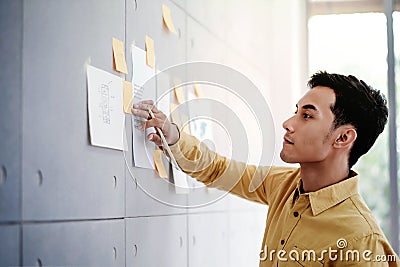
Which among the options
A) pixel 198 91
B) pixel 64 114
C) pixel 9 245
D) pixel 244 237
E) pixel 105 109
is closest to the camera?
pixel 9 245

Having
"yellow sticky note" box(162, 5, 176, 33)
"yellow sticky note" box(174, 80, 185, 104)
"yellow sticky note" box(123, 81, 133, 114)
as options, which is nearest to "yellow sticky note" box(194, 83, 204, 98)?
"yellow sticky note" box(174, 80, 185, 104)

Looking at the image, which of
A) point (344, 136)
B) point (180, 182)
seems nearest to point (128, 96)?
point (180, 182)

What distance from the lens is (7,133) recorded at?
1205mm

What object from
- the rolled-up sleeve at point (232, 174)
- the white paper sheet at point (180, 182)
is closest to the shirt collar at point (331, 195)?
the rolled-up sleeve at point (232, 174)

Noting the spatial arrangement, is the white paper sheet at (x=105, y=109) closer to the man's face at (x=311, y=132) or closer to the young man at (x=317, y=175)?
the young man at (x=317, y=175)

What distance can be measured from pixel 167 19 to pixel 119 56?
362mm

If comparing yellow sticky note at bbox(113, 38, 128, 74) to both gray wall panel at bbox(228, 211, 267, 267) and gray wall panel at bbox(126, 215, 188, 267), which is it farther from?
gray wall panel at bbox(228, 211, 267, 267)

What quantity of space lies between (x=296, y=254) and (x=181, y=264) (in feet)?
1.30

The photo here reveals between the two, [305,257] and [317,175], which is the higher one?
[317,175]

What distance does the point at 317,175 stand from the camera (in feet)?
6.54

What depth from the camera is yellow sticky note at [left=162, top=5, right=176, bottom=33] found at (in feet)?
6.43

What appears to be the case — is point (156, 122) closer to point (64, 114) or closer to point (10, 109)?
point (64, 114)

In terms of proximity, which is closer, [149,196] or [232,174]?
[149,196]

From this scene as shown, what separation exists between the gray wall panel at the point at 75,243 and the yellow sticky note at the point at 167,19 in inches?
25.3
